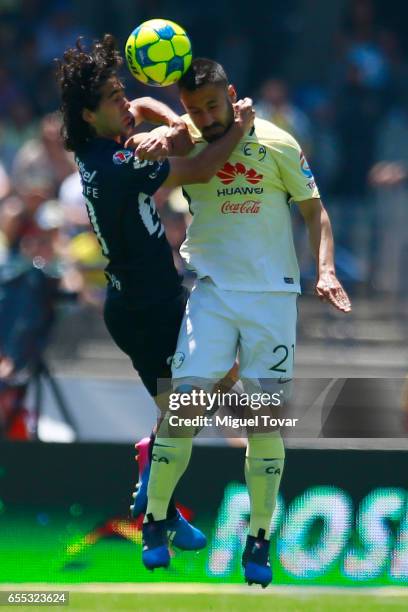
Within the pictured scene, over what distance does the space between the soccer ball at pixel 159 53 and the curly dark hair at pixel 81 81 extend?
160 mm

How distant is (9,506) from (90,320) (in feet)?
7.40

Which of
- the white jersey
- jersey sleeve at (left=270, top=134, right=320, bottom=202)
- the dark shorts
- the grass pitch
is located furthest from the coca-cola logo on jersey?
the grass pitch

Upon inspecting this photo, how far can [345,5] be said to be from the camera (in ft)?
52.2

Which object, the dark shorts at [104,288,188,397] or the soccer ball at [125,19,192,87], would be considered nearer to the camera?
the soccer ball at [125,19,192,87]

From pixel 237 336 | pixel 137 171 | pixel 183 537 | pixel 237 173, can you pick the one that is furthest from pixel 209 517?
pixel 137 171

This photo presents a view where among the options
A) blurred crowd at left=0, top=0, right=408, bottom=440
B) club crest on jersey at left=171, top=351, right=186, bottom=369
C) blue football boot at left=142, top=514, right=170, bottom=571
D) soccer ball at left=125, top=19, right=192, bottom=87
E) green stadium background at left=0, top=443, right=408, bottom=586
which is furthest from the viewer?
blurred crowd at left=0, top=0, right=408, bottom=440

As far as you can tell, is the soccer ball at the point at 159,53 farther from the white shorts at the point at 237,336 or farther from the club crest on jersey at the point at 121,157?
the white shorts at the point at 237,336

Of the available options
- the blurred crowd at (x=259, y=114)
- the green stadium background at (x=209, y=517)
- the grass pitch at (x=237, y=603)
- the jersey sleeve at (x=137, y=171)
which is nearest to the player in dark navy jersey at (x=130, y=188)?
the jersey sleeve at (x=137, y=171)

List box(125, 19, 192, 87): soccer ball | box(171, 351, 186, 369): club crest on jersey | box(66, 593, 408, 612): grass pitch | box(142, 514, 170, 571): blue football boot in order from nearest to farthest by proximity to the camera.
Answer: box(125, 19, 192, 87): soccer ball → box(142, 514, 170, 571): blue football boot → box(171, 351, 186, 369): club crest on jersey → box(66, 593, 408, 612): grass pitch

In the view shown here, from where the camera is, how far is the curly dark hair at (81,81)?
21.8 ft

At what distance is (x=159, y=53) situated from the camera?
6.46m

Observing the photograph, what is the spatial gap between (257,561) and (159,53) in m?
2.53

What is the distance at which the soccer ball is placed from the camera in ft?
21.2

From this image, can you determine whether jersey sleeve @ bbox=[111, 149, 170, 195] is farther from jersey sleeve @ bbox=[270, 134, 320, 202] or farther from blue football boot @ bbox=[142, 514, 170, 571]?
blue football boot @ bbox=[142, 514, 170, 571]
